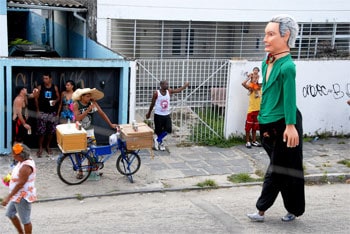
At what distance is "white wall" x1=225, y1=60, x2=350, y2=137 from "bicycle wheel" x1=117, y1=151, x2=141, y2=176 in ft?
10.5

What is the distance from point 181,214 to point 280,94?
2253mm

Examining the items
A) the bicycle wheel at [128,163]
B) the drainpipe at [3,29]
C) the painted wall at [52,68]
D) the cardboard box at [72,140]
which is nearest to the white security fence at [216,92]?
the painted wall at [52,68]

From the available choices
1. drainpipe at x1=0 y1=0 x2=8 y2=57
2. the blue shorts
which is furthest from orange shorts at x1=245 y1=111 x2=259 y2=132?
the blue shorts

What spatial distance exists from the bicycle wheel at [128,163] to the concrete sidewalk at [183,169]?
15cm

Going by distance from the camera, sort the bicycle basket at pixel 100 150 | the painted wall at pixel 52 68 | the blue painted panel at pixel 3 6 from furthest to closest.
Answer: the blue painted panel at pixel 3 6 < the painted wall at pixel 52 68 < the bicycle basket at pixel 100 150

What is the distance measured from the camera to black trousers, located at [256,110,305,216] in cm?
679

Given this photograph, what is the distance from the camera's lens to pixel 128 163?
8766 millimetres

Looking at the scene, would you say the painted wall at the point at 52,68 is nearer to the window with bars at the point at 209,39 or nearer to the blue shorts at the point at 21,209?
the blue shorts at the point at 21,209

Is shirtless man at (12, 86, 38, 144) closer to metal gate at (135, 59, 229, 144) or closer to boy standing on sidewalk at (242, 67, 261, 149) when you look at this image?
metal gate at (135, 59, 229, 144)

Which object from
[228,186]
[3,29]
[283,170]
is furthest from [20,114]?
[283,170]

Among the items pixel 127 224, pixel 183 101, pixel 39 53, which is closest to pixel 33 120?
pixel 183 101

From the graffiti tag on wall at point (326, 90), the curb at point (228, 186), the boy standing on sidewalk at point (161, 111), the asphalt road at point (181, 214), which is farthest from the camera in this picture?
the graffiti tag on wall at point (326, 90)

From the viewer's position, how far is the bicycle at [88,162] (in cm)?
845

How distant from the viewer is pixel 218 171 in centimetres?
964
